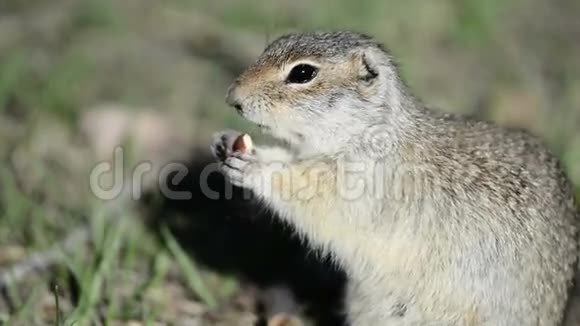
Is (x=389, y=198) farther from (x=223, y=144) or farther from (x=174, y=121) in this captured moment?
(x=174, y=121)

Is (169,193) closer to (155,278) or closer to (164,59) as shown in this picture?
(155,278)

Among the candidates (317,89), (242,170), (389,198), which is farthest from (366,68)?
(242,170)

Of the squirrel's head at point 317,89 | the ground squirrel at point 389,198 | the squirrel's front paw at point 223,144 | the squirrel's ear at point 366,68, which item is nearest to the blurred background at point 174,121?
the ground squirrel at point 389,198

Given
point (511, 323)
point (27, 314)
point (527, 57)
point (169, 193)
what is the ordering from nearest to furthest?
point (511, 323) < point (27, 314) < point (169, 193) < point (527, 57)

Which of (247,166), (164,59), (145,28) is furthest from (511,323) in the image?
(145,28)

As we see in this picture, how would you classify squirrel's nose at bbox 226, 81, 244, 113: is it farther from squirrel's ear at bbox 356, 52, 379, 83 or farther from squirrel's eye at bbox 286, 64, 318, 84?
squirrel's ear at bbox 356, 52, 379, 83

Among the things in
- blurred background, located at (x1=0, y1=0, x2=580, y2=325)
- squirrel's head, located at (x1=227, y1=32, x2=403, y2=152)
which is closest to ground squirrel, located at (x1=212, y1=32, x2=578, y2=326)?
squirrel's head, located at (x1=227, y1=32, x2=403, y2=152)
